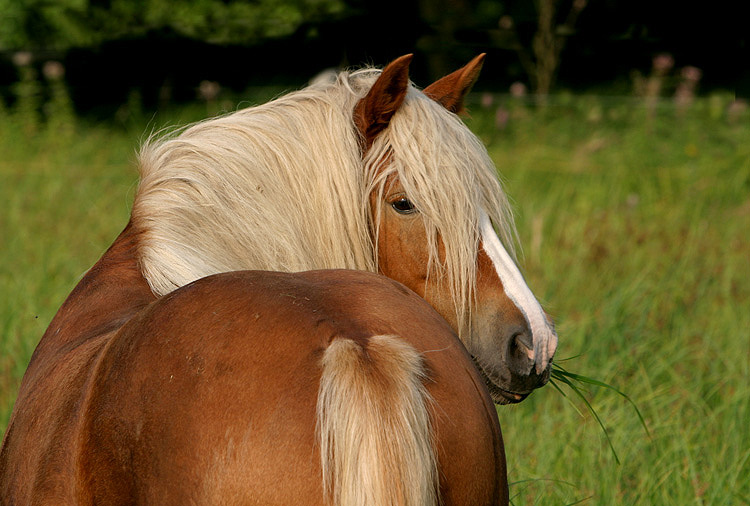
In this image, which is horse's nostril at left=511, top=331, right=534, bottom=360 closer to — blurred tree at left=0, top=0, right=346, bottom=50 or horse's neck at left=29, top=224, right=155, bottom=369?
horse's neck at left=29, top=224, right=155, bottom=369

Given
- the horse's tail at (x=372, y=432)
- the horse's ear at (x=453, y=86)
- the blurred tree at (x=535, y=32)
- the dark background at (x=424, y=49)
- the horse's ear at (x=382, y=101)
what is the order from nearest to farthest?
the horse's tail at (x=372, y=432) → the horse's ear at (x=382, y=101) → the horse's ear at (x=453, y=86) → the blurred tree at (x=535, y=32) → the dark background at (x=424, y=49)

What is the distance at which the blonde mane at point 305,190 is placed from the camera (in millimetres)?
1760

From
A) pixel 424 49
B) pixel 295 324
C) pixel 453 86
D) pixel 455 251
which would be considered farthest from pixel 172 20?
A: pixel 295 324

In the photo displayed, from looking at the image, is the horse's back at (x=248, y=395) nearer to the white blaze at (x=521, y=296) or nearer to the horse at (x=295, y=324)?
the horse at (x=295, y=324)

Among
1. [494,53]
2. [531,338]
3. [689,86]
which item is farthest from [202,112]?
[531,338]

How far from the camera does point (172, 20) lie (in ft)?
32.5

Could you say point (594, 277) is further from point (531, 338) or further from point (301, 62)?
point (301, 62)

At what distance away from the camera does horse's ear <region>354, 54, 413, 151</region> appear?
185cm

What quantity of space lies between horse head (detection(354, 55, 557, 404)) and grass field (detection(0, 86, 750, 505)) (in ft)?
0.87

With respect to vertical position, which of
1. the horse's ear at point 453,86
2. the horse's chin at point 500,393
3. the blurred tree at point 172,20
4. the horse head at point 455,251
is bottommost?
the blurred tree at point 172,20

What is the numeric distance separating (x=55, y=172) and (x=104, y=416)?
19.6 ft

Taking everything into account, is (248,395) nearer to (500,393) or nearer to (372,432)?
(372,432)

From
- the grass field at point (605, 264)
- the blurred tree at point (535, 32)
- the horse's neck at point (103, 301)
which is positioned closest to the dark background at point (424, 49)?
the blurred tree at point (535, 32)

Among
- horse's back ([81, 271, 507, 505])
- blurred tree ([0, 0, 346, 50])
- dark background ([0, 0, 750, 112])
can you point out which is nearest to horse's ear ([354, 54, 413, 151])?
horse's back ([81, 271, 507, 505])
